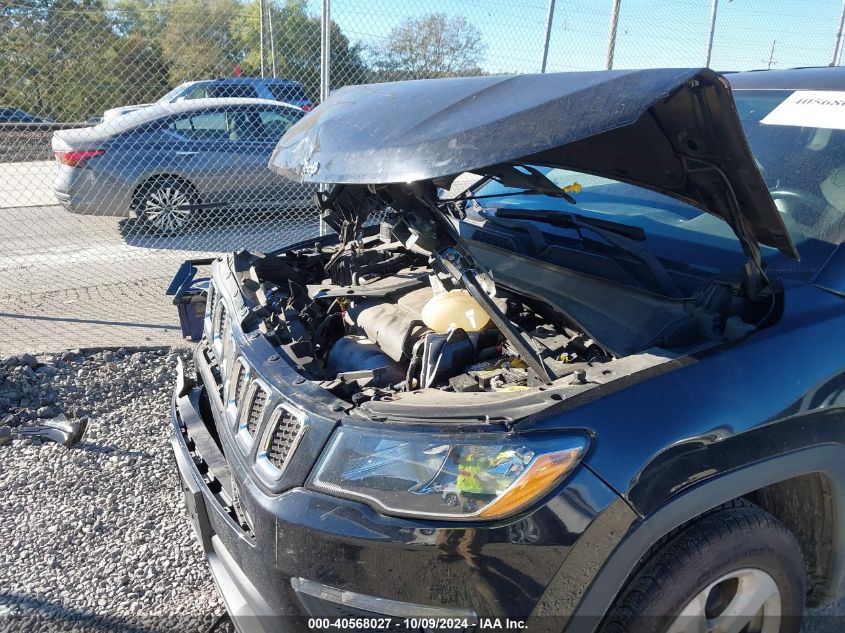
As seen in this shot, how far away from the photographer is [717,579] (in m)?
1.78

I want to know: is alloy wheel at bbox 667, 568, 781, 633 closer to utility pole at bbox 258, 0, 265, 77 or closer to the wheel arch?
the wheel arch

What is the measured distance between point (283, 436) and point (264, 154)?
698 centimetres

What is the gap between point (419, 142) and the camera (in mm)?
1904

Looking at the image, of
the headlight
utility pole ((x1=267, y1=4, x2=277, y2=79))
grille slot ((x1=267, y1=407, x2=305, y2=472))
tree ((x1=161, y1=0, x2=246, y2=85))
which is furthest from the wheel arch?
utility pole ((x1=267, y1=4, x2=277, y2=79))

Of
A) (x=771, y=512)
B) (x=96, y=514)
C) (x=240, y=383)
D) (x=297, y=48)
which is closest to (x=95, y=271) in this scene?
(x=297, y=48)

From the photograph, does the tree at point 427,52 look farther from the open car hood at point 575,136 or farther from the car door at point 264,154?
the open car hood at point 575,136

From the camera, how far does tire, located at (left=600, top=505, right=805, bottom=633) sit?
170 cm

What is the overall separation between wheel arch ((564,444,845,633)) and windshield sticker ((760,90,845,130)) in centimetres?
115

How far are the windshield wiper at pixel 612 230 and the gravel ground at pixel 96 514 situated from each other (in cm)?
200

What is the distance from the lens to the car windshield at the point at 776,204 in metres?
2.29

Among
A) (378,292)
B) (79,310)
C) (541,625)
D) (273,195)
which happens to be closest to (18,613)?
(378,292)

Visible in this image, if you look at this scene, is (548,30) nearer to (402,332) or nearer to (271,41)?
(271,41)

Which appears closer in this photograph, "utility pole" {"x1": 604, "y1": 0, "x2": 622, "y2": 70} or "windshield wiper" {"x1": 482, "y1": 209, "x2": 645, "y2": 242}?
"windshield wiper" {"x1": 482, "y1": 209, "x2": 645, "y2": 242}

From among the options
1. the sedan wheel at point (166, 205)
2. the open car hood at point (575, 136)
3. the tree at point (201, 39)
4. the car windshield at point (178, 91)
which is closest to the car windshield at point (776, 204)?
the open car hood at point (575, 136)
